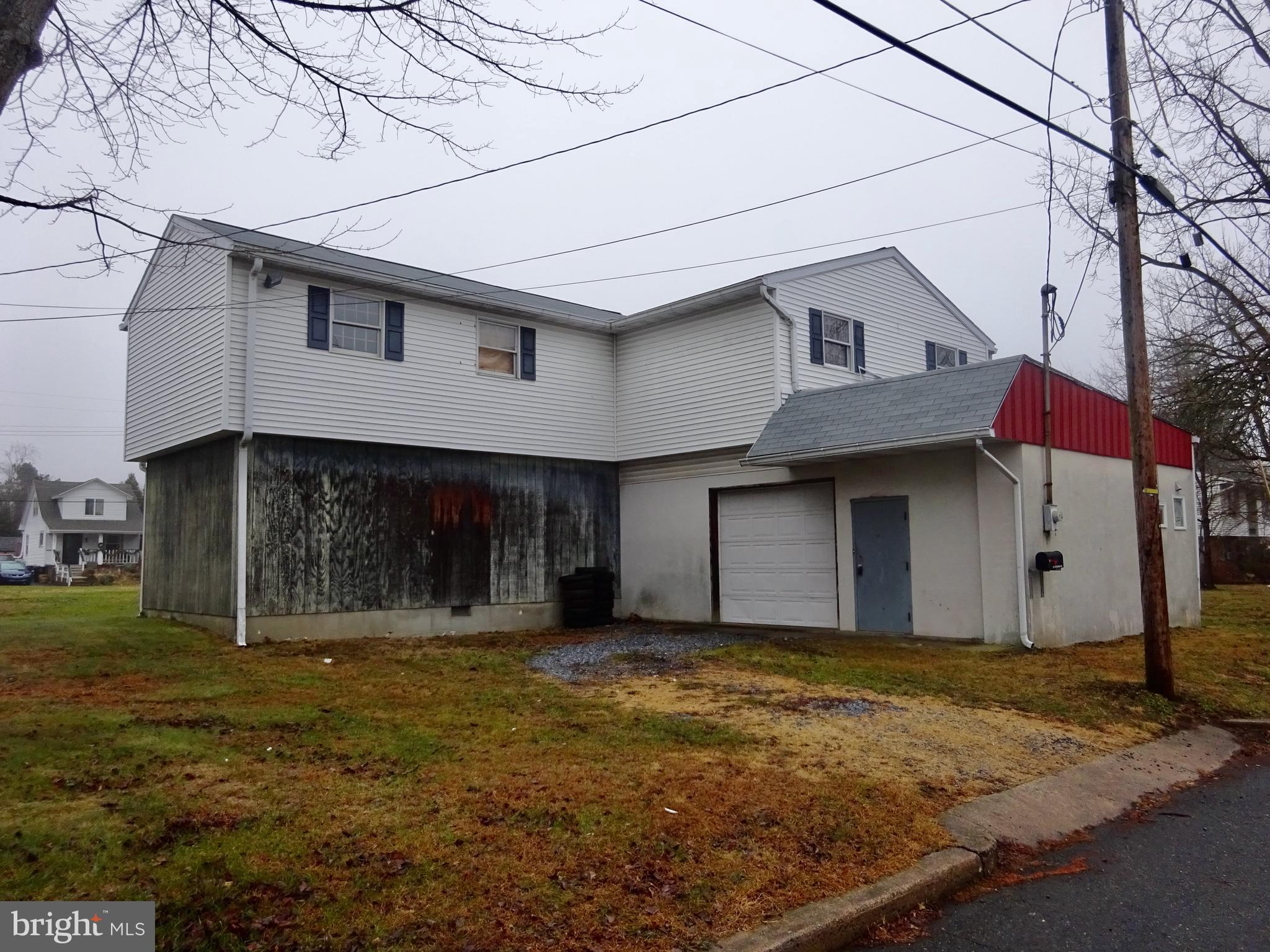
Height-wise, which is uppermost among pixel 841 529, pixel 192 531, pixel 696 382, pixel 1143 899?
pixel 696 382

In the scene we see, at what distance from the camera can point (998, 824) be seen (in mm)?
5469

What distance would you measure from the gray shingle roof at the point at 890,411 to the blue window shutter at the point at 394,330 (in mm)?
6203

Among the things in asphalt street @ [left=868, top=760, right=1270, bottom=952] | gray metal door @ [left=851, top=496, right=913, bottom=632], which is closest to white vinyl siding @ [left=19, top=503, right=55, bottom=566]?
gray metal door @ [left=851, top=496, right=913, bottom=632]

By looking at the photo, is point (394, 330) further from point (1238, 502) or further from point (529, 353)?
point (1238, 502)

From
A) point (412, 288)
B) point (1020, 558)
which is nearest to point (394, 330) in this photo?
point (412, 288)

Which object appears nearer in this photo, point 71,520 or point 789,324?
point 789,324

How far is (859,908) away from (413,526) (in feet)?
39.1

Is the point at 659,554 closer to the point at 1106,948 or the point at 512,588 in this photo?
the point at 512,588

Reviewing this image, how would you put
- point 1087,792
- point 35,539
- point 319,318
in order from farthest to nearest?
point 35,539 → point 319,318 → point 1087,792

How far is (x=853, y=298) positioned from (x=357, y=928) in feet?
50.8

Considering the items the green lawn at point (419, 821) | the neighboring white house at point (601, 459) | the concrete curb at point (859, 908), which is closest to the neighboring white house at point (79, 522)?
the neighboring white house at point (601, 459)

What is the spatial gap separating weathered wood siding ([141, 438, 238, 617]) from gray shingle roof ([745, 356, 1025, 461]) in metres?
8.47

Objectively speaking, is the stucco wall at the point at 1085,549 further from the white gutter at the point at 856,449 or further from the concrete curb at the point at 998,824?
the concrete curb at the point at 998,824

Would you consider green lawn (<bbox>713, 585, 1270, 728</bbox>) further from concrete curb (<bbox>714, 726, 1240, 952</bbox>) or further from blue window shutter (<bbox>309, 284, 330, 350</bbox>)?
blue window shutter (<bbox>309, 284, 330, 350</bbox>)
